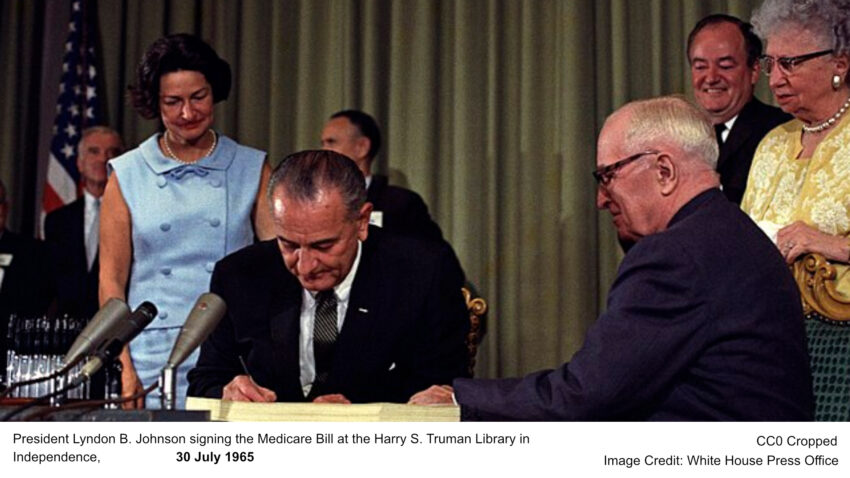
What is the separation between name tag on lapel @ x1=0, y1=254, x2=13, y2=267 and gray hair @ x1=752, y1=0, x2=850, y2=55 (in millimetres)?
3428

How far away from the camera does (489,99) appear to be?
555 centimetres

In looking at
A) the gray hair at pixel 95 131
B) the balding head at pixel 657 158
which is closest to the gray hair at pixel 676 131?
the balding head at pixel 657 158

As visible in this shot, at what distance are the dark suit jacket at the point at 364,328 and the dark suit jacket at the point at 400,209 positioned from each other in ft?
7.06

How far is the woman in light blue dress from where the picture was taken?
3.53m

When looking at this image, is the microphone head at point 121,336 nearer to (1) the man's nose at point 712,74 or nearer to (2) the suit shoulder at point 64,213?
(1) the man's nose at point 712,74

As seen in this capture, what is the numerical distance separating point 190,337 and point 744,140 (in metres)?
2.39

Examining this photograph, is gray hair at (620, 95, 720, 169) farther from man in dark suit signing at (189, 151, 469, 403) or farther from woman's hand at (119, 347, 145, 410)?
woman's hand at (119, 347, 145, 410)

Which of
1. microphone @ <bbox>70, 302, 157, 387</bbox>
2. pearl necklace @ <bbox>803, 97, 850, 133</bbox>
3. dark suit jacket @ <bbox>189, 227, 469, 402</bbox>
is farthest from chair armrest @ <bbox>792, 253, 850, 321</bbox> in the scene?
microphone @ <bbox>70, 302, 157, 387</bbox>

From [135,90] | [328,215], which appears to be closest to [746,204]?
[328,215]

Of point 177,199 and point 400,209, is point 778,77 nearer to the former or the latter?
point 177,199

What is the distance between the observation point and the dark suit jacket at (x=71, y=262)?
17.7 ft

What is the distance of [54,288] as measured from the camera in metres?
5.43

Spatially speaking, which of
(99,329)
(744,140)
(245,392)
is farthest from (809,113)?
(99,329)

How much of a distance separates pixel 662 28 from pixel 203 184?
8.13 feet
